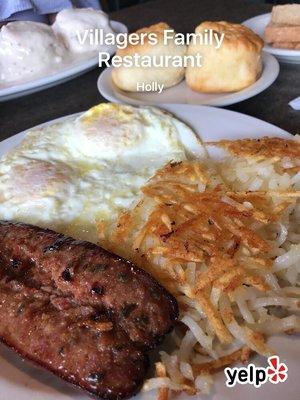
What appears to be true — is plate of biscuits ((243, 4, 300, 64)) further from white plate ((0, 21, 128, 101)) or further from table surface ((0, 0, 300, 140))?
white plate ((0, 21, 128, 101))

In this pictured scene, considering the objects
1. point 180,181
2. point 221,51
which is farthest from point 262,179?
point 221,51

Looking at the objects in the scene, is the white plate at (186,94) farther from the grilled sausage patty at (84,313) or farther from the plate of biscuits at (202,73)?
the grilled sausage patty at (84,313)

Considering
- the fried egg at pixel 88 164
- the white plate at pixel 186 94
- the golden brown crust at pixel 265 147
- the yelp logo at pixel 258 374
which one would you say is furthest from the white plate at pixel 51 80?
the yelp logo at pixel 258 374

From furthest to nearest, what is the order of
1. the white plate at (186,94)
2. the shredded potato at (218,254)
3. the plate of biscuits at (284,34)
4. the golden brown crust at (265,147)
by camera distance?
the plate of biscuits at (284,34) → the white plate at (186,94) → the golden brown crust at (265,147) → the shredded potato at (218,254)

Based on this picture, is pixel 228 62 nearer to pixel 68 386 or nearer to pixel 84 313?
pixel 84 313

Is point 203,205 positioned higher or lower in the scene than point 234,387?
higher

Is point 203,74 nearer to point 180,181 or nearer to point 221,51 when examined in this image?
point 221,51
